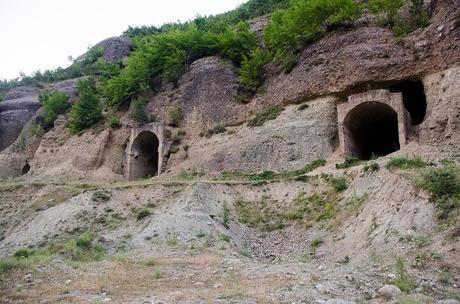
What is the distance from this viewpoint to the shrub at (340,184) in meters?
20.5

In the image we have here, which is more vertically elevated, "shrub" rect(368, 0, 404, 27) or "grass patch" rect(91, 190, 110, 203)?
"shrub" rect(368, 0, 404, 27)

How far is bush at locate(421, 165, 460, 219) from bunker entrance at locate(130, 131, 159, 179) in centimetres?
2523

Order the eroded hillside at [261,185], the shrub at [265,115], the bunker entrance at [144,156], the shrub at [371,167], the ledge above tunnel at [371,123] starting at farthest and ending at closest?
the bunker entrance at [144,156] < the shrub at [265,115] < the ledge above tunnel at [371,123] < the shrub at [371,167] < the eroded hillside at [261,185]

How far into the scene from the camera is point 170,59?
39094mm

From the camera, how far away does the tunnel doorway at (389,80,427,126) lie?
28.5 m

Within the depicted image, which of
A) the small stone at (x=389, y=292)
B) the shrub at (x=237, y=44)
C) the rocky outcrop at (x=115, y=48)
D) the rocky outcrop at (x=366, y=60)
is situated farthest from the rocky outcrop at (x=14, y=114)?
the small stone at (x=389, y=292)

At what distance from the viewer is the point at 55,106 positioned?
44969 mm

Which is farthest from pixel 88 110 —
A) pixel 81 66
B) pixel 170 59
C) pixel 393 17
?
pixel 393 17

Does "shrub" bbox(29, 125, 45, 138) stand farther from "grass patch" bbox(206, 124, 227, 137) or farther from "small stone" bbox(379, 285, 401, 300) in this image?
"small stone" bbox(379, 285, 401, 300)

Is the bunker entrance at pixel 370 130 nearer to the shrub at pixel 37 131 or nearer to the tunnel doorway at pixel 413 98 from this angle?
the tunnel doorway at pixel 413 98

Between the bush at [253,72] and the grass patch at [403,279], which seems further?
the bush at [253,72]

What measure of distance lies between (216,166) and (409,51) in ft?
43.9

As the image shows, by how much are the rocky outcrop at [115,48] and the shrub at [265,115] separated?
30.4 m

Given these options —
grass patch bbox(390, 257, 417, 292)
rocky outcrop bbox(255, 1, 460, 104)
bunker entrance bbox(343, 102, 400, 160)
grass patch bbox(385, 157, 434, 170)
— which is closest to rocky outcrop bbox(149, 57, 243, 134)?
rocky outcrop bbox(255, 1, 460, 104)
